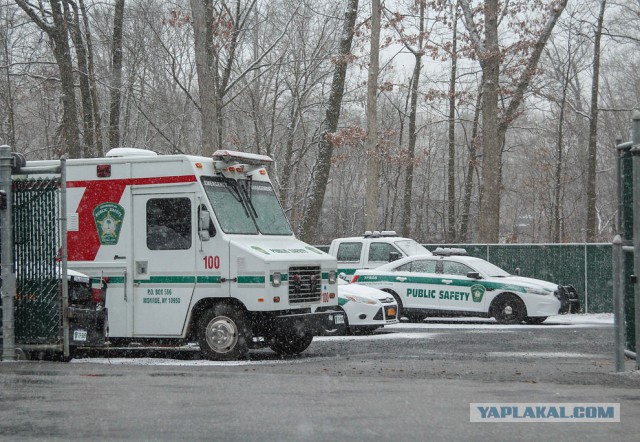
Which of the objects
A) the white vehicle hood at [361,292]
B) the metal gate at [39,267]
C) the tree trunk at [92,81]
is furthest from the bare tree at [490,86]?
the metal gate at [39,267]

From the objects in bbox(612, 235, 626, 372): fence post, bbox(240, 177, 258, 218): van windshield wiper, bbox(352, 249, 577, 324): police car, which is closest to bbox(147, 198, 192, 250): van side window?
bbox(240, 177, 258, 218): van windshield wiper

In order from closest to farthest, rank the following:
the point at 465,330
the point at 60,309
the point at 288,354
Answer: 1. the point at 60,309
2. the point at 288,354
3. the point at 465,330

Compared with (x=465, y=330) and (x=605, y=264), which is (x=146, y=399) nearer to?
(x=465, y=330)

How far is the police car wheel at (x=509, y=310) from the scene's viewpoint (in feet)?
70.5

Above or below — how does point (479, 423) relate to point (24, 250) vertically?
below

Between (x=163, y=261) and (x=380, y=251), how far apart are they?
10.1 meters

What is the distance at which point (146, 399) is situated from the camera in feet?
28.3

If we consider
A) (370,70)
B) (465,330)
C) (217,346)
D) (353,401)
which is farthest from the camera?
(370,70)

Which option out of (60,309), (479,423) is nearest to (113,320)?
(60,309)

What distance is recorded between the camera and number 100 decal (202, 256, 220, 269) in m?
13.9

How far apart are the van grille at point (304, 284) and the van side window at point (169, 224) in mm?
1579

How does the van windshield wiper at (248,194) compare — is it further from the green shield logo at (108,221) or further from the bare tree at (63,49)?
the bare tree at (63,49)

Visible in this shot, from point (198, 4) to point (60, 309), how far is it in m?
13.6

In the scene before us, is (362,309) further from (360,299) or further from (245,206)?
(245,206)
